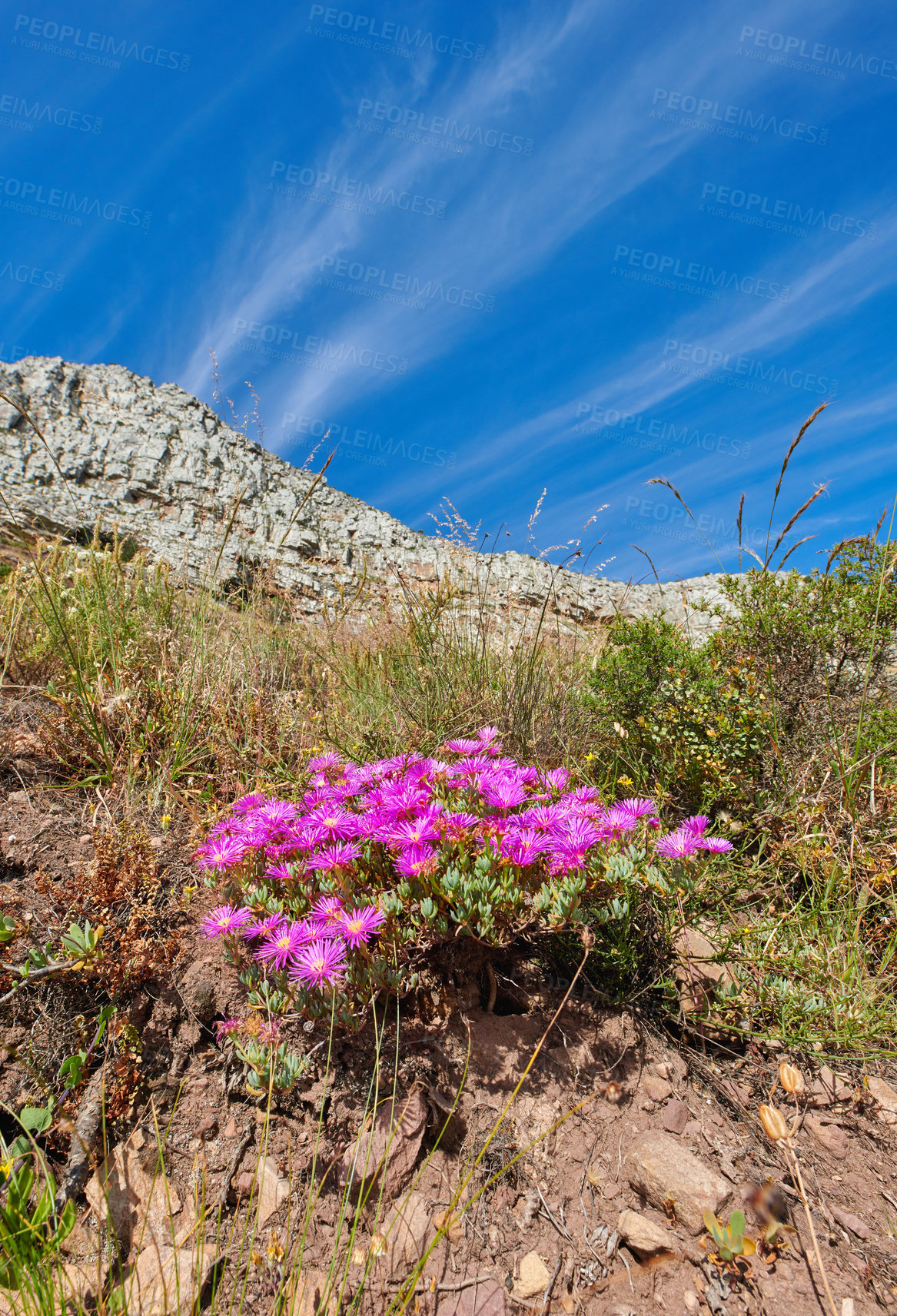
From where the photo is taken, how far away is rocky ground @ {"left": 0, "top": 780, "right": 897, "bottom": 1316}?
123 centimetres

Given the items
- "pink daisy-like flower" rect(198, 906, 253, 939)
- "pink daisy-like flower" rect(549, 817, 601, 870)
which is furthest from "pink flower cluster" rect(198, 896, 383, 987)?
"pink daisy-like flower" rect(549, 817, 601, 870)

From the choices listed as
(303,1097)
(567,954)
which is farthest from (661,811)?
(303,1097)

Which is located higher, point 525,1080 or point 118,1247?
point 525,1080

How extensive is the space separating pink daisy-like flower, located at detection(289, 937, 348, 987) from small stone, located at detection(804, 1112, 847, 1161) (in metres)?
1.41

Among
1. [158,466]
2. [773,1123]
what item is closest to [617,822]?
[773,1123]

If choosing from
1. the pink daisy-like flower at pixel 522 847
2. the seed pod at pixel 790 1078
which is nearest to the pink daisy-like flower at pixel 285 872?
the pink daisy-like flower at pixel 522 847

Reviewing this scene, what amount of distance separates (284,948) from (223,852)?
41cm

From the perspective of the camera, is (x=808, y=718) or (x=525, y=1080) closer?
(x=525, y=1080)

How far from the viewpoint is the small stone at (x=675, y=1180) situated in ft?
4.26

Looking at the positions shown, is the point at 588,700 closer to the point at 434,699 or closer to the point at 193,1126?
the point at 434,699

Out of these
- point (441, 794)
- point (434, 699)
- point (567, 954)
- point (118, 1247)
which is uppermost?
point (434, 699)

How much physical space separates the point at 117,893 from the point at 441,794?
44.5 inches

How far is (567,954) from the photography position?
6.01 feet

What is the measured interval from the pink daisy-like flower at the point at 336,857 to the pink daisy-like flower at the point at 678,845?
0.86 m
